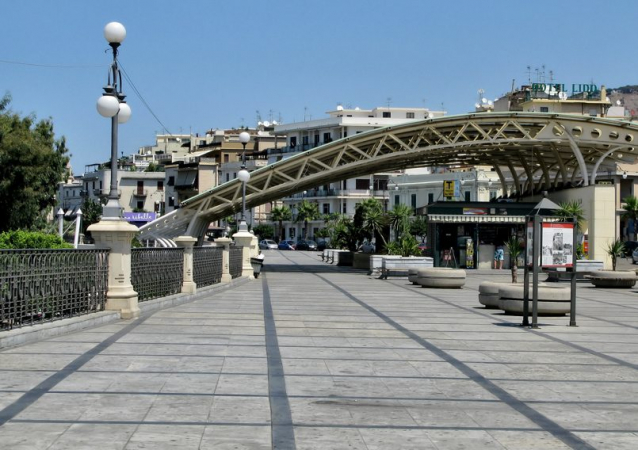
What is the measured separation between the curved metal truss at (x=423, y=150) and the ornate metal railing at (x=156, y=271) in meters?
28.6

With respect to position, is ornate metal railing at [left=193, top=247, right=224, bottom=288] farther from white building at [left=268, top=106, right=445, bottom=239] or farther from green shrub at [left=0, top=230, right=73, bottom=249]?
white building at [left=268, top=106, right=445, bottom=239]

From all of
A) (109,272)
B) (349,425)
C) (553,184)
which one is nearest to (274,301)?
(109,272)

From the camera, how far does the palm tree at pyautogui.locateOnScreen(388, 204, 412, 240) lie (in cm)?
5153

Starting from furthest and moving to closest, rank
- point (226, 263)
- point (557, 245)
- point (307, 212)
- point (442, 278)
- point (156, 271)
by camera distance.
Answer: point (307, 212), point (442, 278), point (226, 263), point (156, 271), point (557, 245)

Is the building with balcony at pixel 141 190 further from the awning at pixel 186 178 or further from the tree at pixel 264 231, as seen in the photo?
the tree at pixel 264 231

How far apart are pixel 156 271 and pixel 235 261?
46.5 feet

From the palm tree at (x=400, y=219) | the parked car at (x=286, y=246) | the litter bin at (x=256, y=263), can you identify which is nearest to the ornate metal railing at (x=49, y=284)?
the litter bin at (x=256, y=263)

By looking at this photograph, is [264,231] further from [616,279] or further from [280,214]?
[616,279]

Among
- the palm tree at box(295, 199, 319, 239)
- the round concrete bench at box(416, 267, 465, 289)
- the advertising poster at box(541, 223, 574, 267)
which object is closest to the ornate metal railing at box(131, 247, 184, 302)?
the advertising poster at box(541, 223, 574, 267)

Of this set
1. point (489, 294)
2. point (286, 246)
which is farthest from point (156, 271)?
point (286, 246)

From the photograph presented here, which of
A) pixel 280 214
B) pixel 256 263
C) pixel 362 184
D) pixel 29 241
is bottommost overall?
pixel 256 263

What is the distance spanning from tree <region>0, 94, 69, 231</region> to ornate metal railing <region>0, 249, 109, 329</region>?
26.3 meters

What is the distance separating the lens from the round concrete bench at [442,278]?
31.7 m

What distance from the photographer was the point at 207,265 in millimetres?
27406
